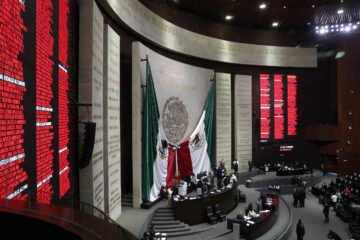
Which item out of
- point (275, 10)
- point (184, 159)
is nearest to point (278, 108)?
point (275, 10)

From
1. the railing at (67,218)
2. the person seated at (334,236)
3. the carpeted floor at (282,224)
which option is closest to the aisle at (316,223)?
the carpeted floor at (282,224)

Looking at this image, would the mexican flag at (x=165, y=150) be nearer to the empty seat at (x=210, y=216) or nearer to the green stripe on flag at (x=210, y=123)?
the green stripe on flag at (x=210, y=123)

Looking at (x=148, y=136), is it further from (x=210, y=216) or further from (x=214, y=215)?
(x=214, y=215)

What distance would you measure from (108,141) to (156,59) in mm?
Result: 5415

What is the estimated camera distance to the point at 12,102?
11.5 feet

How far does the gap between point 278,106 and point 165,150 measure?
39.8 feet

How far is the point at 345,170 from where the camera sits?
2153 centimetres

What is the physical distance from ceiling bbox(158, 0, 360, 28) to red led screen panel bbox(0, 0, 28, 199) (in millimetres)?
13632

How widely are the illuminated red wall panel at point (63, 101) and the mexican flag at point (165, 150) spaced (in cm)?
551

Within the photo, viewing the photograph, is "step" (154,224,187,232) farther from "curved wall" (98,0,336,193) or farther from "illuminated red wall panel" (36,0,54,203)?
"curved wall" (98,0,336,193)

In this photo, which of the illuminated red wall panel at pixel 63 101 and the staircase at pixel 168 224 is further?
the staircase at pixel 168 224

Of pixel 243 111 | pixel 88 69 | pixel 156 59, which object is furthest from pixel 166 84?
pixel 243 111

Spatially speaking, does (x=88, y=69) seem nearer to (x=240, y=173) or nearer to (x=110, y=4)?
(x=110, y=4)

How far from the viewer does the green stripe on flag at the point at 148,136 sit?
39.7 ft
